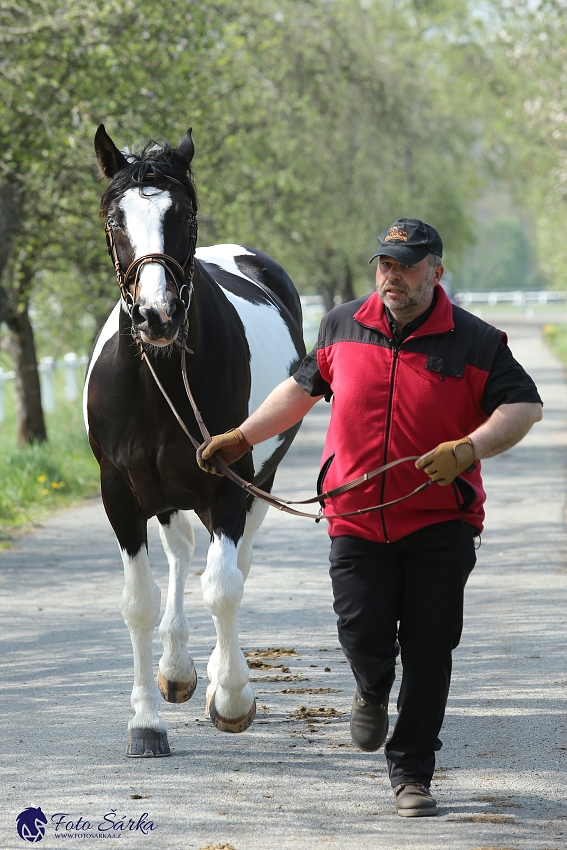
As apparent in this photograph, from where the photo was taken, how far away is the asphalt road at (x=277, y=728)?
12.3ft

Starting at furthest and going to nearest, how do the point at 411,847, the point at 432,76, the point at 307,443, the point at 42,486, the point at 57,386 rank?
the point at 432,76 < the point at 57,386 < the point at 307,443 < the point at 42,486 < the point at 411,847

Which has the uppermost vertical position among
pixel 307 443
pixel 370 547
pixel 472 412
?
pixel 472 412

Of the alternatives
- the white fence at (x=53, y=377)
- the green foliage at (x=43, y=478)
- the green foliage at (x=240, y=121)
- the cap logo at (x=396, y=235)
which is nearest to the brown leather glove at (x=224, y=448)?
the cap logo at (x=396, y=235)

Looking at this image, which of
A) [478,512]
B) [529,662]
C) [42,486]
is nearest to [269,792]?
[478,512]

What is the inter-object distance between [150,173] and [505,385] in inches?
65.1

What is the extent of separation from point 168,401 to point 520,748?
2.03 metres

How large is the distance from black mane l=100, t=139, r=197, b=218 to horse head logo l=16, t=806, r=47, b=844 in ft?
7.50

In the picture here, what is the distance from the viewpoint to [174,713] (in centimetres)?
Result: 514

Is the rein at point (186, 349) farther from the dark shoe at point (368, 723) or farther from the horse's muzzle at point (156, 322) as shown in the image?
the dark shoe at point (368, 723)

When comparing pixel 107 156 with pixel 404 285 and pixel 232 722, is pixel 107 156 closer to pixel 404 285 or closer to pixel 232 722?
pixel 404 285

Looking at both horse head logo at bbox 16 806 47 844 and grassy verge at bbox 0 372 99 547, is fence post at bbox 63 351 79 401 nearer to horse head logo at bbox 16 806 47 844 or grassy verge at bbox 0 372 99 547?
grassy verge at bbox 0 372 99 547

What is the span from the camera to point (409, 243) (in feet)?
12.6

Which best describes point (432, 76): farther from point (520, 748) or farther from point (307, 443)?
point (520, 748)

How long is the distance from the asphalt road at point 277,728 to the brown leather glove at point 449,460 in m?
1.20
